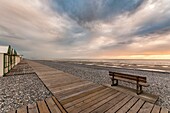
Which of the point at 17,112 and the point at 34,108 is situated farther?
the point at 34,108

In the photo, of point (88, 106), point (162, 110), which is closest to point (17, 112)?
point (88, 106)

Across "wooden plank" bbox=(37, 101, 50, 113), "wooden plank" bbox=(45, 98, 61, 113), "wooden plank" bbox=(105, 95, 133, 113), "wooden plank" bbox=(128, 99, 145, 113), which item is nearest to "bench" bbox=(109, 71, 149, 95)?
"wooden plank" bbox=(128, 99, 145, 113)

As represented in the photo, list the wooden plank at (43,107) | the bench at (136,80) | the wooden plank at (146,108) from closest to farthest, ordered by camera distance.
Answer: the wooden plank at (43,107) < the wooden plank at (146,108) < the bench at (136,80)

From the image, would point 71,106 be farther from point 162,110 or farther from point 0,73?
point 0,73

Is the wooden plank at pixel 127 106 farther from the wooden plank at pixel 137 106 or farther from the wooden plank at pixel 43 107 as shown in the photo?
the wooden plank at pixel 43 107

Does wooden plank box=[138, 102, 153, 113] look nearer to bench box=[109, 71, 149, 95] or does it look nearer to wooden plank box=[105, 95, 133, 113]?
wooden plank box=[105, 95, 133, 113]

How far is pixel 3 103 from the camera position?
3881 millimetres

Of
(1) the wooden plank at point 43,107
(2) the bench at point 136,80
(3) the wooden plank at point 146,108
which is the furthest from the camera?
(2) the bench at point 136,80

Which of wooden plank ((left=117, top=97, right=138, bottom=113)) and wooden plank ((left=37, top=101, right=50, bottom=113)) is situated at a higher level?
wooden plank ((left=37, top=101, right=50, bottom=113))

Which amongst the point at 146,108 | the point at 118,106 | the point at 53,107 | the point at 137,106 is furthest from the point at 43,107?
the point at 146,108

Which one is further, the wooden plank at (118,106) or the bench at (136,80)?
the bench at (136,80)

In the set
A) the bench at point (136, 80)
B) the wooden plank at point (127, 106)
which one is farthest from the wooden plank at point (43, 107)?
the bench at point (136, 80)

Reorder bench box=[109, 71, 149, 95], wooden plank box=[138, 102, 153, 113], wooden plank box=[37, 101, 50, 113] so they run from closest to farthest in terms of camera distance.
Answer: wooden plank box=[37, 101, 50, 113] → wooden plank box=[138, 102, 153, 113] → bench box=[109, 71, 149, 95]

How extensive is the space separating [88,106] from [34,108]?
1.93 meters
